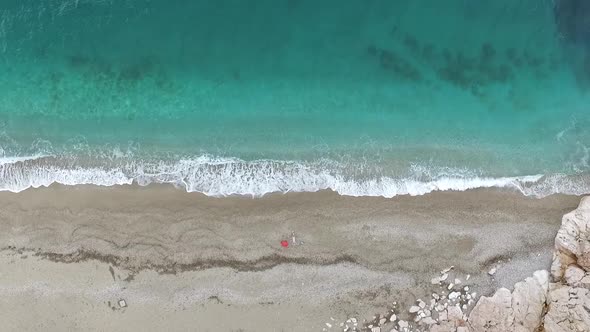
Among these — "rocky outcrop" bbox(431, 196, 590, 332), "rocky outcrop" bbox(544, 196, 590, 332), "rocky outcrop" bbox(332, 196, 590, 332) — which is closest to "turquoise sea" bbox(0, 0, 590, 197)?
"rocky outcrop" bbox(544, 196, 590, 332)

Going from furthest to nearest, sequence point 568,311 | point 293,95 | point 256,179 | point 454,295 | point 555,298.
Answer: point 293,95, point 256,179, point 454,295, point 555,298, point 568,311

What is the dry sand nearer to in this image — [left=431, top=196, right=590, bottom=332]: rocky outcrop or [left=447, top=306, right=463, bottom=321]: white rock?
[left=431, top=196, right=590, bottom=332]: rocky outcrop

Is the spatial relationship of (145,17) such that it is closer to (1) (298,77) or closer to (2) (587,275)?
(1) (298,77)

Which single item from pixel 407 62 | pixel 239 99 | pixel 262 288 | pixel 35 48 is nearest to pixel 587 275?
pixel 407 62

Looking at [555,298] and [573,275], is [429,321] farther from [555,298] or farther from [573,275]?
[573,275]

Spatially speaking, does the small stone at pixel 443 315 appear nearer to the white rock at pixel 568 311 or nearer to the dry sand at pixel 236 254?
the dry sand at pixel 236 254

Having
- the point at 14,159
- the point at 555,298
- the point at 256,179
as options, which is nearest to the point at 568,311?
the point at 555,298
